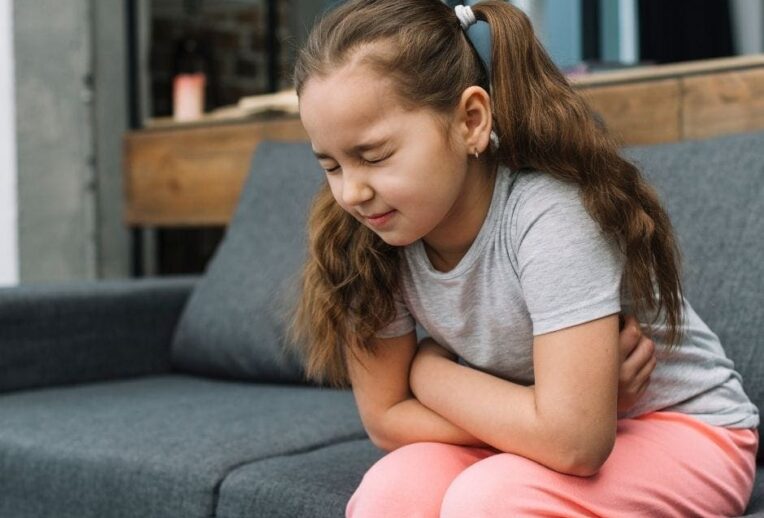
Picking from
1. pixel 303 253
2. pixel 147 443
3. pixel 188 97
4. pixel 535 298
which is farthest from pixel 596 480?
pixel 188 97

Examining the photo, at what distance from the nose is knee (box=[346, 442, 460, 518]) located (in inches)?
10.8

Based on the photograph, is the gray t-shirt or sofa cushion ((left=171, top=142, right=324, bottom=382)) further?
sofa cushion ((left=171, top=142, right=324, bottom=382))

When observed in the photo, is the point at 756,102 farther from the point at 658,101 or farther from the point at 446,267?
the point at 446,267

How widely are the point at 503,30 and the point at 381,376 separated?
0.41 metres

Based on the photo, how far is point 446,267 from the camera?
3.94 ft

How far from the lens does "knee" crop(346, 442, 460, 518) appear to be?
108cm

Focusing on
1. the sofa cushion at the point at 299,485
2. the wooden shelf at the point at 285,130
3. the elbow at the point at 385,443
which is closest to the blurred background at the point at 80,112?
the wooden shelf at the point at 285,130

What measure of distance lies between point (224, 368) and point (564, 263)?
1.18 metres

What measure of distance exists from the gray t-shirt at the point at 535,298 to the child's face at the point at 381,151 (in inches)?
3.4

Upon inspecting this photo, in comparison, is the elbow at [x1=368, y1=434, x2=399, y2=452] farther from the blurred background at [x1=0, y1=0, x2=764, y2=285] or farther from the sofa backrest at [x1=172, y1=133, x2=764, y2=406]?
the blurred background at [x1=0, y1=0, x2=764, y2=285]

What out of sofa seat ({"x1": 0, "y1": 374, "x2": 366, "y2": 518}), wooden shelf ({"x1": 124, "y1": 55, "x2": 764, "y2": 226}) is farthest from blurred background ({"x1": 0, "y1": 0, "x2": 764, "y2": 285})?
sofa seat ({"x1": 0, "y1": 374, "x2": 366, "y2": 518})

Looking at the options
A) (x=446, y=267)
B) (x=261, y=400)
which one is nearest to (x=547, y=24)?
→ (x=261, y=400)

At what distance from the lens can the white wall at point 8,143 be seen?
307 cm

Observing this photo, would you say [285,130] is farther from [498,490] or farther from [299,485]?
[498,490]
